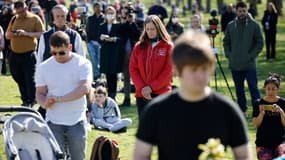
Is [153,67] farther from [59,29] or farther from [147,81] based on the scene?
[59,29]

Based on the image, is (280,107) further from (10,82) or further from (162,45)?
(10,82)

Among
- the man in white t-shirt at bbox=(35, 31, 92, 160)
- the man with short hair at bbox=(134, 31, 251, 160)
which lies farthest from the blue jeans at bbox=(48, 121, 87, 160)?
the man with short hair at bbox=(134, 31, 251, 160)

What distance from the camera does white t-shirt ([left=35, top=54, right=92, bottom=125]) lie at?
31.4 ft

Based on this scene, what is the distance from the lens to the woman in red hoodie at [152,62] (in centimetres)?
1175

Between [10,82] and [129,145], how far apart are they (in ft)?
30.4

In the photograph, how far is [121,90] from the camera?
67.5ft

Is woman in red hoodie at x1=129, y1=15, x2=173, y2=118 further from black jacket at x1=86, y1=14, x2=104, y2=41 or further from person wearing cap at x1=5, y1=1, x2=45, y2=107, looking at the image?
black jacket at x1=86, y1=14, x2=104, y2=41

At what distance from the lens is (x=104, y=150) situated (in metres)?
11.3

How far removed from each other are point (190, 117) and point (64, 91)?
398 cm

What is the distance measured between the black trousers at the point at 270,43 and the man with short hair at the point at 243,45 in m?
14.5

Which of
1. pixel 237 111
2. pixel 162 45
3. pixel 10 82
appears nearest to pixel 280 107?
pixel 162 45

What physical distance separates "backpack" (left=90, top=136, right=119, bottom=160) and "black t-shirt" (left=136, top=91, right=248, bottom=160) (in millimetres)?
5167

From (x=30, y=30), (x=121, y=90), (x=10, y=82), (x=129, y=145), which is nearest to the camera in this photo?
(x=129, y=145)

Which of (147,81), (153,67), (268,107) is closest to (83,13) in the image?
(147,81)
